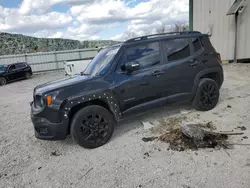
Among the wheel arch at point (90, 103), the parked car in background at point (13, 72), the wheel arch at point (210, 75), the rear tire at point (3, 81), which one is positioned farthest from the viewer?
the parked car in background at point (13, 72)

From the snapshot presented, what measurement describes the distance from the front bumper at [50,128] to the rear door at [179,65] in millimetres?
2092

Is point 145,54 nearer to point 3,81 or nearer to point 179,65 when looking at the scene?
point 179,65

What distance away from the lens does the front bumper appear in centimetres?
322

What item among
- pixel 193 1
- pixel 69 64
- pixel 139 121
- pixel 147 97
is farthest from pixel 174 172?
pixel 193 1

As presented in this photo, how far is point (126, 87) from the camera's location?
365 cm

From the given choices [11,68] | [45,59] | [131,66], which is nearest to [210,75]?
[131,66]

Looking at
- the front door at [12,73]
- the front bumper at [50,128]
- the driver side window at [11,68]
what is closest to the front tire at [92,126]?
the front bumper at [50,128]

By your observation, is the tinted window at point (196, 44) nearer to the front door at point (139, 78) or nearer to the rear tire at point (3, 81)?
the front door at point (139, 78)

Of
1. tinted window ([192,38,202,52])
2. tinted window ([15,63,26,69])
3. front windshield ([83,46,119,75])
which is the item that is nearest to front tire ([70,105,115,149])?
front windshield ([83,46,119,75])

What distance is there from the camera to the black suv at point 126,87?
3.26 metres

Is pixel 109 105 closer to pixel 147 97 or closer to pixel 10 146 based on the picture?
pixel 147 97

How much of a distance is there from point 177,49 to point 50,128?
118 inches

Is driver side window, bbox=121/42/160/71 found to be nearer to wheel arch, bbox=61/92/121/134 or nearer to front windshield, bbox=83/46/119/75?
front windshield, bbox=83/46/119/75

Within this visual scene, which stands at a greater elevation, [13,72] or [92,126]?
[13,72]
